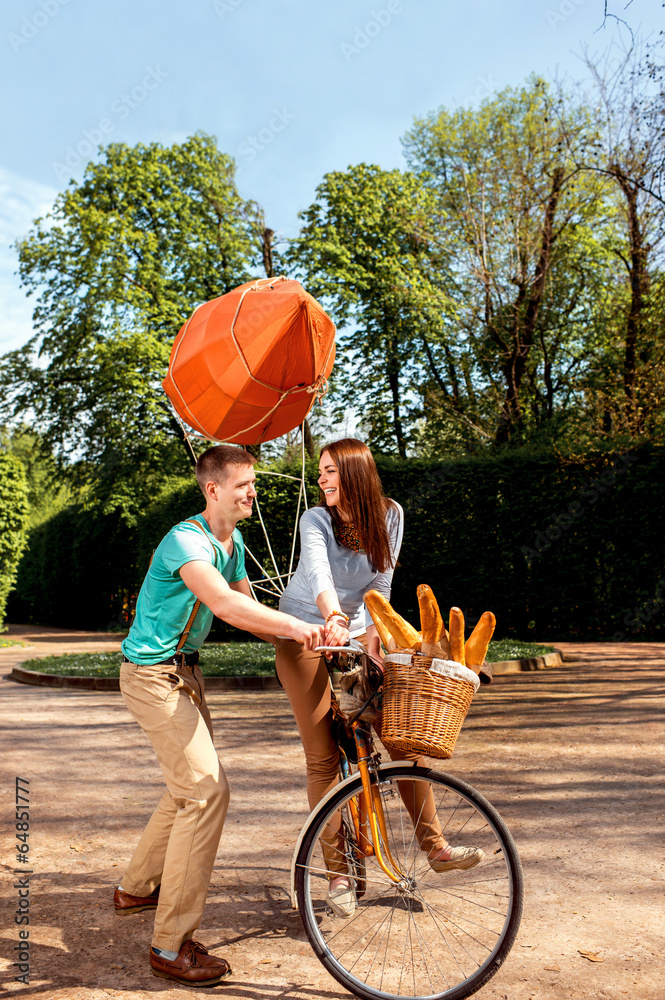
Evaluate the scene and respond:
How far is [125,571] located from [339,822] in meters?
22.0

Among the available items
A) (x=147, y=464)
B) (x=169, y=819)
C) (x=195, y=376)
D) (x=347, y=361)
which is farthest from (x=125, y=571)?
(x=169, y=819)

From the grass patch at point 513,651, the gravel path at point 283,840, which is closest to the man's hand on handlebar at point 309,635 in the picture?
the gravel path at point 283,840

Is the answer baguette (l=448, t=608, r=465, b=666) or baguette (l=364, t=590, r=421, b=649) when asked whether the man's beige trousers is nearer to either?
baguette (l=364, t=590, r=421, b=649)

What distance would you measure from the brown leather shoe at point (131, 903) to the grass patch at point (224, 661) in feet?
23.1

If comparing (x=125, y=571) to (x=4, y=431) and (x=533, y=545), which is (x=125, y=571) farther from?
(x=533, y=545)

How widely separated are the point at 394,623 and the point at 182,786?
1052mm

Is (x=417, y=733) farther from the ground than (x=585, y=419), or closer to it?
closer to it

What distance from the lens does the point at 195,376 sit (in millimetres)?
5555

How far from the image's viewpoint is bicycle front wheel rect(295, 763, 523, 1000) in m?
2.78

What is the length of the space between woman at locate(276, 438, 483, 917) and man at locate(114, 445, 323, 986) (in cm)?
32

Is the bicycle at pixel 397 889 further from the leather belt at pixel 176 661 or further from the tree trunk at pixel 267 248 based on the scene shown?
the tree trunk at pixel 267 248

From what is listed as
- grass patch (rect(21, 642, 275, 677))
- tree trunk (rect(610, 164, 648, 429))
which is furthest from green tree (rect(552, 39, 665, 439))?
grass patch (rect(21, 642, 275, 677))

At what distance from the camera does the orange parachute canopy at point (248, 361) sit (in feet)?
17.9

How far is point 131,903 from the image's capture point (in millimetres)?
3549
